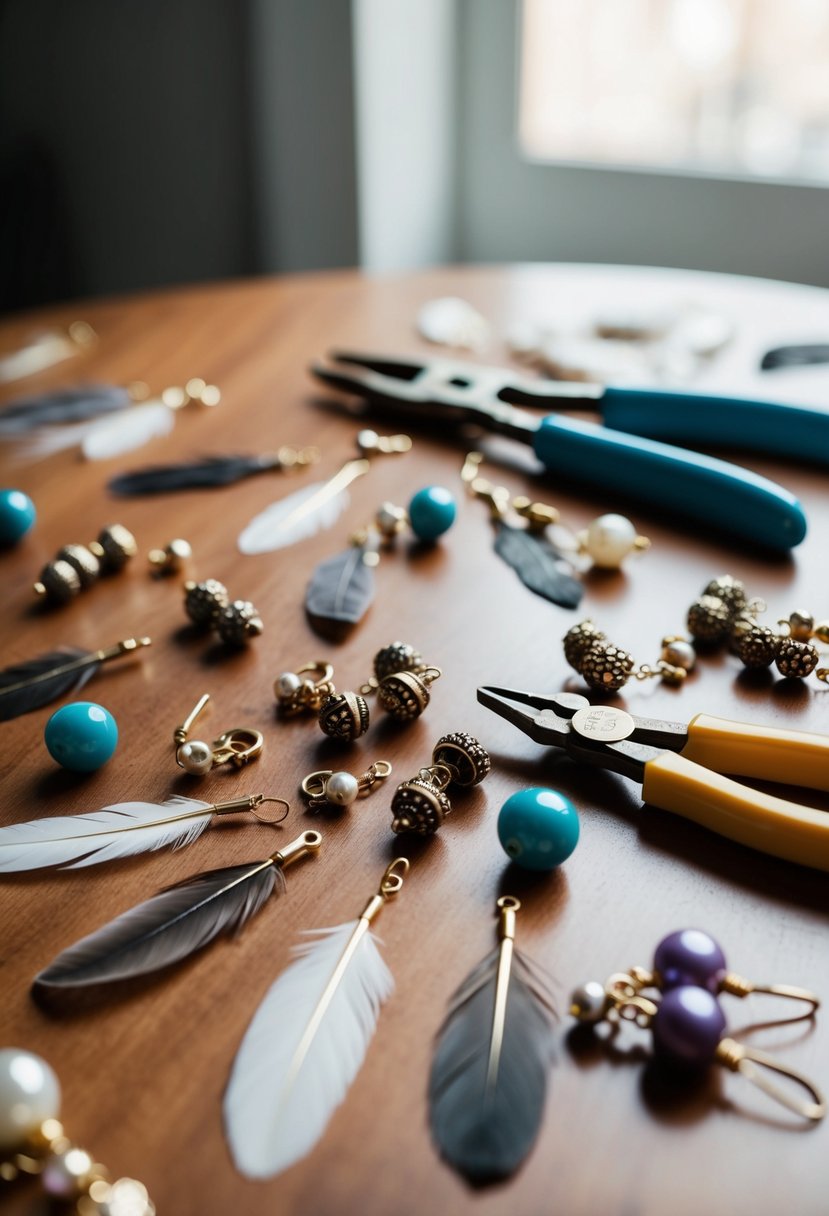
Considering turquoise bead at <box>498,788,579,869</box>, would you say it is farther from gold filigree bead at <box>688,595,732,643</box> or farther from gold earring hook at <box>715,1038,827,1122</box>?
gold filigree bead at <box>688,595,732,643</box>

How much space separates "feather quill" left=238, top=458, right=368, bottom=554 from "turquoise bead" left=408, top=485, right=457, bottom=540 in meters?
0.10

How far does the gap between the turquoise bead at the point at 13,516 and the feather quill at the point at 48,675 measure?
0.72 ft

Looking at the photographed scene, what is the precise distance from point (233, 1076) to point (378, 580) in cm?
53

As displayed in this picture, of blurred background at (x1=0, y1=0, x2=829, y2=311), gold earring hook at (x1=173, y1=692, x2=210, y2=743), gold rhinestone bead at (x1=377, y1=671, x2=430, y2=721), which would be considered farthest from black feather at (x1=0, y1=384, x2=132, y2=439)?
blurred background at (x1=0, y1=0, x2=829, y2=311)

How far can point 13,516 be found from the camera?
41.8 inches

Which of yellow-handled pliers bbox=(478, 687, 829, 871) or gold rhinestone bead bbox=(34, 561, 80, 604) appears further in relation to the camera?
gold rhinestone bead bbox=(34, 561, 80, 604)

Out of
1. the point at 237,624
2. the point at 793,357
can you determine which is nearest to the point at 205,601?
the point at 237,624

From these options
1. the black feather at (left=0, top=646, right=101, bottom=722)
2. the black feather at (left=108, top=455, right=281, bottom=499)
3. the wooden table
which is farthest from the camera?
the black feather at (left=108, top=455, right=281, bottom=499)

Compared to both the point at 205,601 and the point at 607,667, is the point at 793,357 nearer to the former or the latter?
the point at 607,667

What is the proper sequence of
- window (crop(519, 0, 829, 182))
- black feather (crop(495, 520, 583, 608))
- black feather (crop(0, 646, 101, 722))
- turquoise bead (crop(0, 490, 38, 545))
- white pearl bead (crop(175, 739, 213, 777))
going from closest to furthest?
1. white pearl bead (crop(175, 739, 213, 777))
2. black feather (crop(0, 646, 101, 722))
3. black feather (crop(495, 520, 583, 608))
4. turquoise bead (crop(0, 490, 38, 545))
5. window (crop(519, 0, 829, 182))

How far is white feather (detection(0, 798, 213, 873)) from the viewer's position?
673 mm

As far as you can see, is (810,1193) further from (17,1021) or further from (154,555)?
(154,555)

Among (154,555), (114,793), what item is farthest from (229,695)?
(154,555)

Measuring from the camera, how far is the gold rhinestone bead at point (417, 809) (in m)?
0.66
